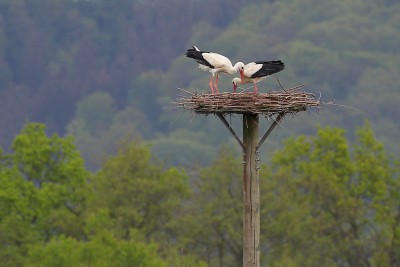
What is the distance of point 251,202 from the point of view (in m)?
15.0

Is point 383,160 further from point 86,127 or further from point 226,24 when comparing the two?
point 226,24

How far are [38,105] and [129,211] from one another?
93.7 metres

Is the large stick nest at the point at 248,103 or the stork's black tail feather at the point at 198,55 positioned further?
the stork's black tail feather at the point at 198,55

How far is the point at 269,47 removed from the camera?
470 feet

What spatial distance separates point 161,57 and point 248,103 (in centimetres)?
14006

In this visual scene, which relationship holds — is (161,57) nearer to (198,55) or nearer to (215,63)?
(198,55)

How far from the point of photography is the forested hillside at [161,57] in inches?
5000

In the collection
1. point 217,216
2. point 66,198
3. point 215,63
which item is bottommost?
point 215,63

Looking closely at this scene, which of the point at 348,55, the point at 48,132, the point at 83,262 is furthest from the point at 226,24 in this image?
the point at 83,262

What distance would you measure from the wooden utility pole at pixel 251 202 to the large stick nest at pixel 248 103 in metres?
0.30

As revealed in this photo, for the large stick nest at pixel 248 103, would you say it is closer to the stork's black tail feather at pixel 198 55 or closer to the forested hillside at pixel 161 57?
the stork's black tail feather at pixel 198 55

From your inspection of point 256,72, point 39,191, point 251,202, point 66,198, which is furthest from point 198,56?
point 66,198

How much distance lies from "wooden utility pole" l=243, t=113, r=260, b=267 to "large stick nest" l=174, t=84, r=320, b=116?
298mm

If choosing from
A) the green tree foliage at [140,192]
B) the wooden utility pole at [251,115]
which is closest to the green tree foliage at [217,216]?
the green tree foliage at [140,192]
